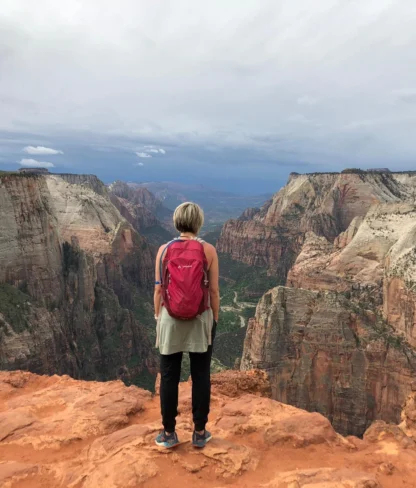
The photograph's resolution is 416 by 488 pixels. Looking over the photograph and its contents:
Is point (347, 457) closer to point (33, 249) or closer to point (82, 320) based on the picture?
point (33, 249)

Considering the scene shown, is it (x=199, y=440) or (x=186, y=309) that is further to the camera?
(x=199, y=440)

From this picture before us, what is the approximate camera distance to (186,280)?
624 cm

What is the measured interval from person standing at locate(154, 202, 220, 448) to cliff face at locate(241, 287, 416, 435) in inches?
1114

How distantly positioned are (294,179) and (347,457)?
146778 mm

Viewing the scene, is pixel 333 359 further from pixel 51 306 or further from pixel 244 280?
pixel 244 280

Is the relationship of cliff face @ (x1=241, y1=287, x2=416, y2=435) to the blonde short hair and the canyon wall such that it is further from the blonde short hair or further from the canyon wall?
the blonde short hair

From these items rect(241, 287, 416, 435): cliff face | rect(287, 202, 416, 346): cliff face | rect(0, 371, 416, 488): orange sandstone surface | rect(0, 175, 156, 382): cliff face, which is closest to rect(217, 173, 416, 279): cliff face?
rect(287, 202, 416, 346): cliff face

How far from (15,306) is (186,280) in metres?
41.4

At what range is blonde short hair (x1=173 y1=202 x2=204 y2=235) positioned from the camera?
6.62 m

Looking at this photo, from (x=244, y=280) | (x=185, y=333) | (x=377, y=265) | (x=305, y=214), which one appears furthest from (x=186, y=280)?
(x=305, y=214)

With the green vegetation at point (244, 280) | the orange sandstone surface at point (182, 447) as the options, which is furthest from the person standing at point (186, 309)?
the green vegetation at point (244, 280)

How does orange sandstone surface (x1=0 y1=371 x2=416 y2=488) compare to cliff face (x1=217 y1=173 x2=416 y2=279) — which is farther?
cliff face (x1=217 y1=173 x2=416 y2=279)

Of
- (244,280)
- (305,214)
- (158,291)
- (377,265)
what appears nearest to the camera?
(158,291)

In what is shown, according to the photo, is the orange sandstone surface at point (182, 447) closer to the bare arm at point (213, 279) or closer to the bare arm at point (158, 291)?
the bare arm at point (158, 291)
